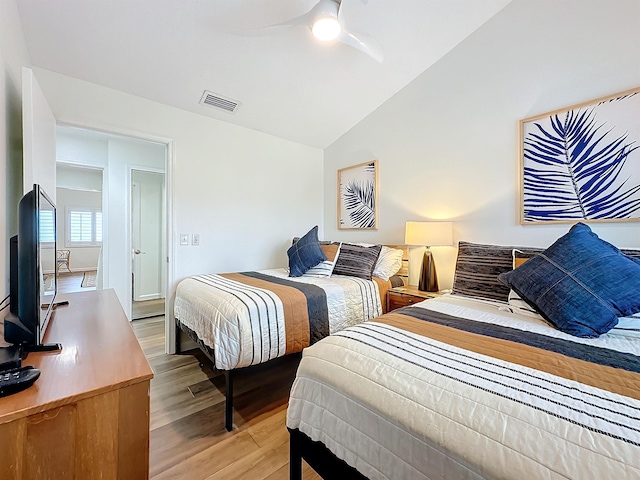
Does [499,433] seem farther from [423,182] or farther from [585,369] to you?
[423,182]

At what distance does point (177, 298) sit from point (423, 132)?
115 inches

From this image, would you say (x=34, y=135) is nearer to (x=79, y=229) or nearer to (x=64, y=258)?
(x=64, y=258)

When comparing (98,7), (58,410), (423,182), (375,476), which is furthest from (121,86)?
(375,476)

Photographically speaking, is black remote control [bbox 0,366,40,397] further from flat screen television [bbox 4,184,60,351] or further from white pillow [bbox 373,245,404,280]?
white pillow [bbox 373,245,404,280]

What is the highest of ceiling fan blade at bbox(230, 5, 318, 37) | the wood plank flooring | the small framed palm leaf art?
ceiling fan blade at bbox(230, 5, 318, 37)

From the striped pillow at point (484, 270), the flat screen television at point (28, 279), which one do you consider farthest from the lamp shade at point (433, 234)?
the flat screen television at point (28, 279)

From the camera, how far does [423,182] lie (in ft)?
9.87

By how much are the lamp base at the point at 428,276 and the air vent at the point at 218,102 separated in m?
2.45

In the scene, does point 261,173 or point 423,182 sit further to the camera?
point 261,173

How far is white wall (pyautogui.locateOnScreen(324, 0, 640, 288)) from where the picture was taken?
199 centimetres

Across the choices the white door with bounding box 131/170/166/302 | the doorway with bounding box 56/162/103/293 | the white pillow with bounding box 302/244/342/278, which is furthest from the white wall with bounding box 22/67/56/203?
the white door with bounding box 131/170/166/302

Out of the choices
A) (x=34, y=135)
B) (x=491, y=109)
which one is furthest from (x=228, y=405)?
(x=491, y=109)

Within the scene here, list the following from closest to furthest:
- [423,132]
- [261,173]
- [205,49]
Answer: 1. [205,49]
2. [423,132]
3. [261,173]

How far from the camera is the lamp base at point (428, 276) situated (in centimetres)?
268
